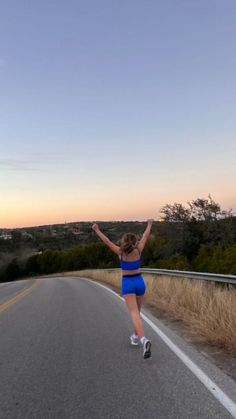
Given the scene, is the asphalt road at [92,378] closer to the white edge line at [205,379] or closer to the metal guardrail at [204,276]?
the white edge line at [205,379]

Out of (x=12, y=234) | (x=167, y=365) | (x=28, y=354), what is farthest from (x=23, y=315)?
(x=12, y=234)

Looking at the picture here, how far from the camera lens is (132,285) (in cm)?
837

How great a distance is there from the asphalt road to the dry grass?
0.97m

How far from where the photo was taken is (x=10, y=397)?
606 centimetres

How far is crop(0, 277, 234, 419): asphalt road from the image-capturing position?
549cm

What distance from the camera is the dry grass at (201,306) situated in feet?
29.8

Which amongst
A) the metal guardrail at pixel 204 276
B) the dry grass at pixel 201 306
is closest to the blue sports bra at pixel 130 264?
the dry grass at pixel 201 306

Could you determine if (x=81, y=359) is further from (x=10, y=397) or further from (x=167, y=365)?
(x=10, y=397)

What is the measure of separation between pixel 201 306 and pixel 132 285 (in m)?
4.31

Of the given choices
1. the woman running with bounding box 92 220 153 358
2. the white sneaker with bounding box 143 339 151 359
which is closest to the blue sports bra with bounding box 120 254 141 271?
the woman running with bounding box 92 220 153 358

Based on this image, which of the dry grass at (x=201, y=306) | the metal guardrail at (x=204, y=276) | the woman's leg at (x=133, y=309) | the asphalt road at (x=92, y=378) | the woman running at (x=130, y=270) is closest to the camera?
the asphalt road at (x=92, y=378)

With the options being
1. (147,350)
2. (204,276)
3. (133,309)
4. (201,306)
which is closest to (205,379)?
(147,350)

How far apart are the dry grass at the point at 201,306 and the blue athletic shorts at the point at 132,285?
1711mm

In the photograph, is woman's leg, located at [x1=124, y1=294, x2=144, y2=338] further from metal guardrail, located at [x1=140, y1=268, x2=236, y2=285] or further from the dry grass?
metal guardrail, located at [x1=140, y1=268, x2=236, y2=285]
